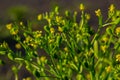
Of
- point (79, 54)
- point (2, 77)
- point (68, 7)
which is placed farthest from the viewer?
point (68, 7)

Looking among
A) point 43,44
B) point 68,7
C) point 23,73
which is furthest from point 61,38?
point 68,7

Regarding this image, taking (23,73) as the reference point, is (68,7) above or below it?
→ above

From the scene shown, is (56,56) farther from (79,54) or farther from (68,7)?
(68,7)

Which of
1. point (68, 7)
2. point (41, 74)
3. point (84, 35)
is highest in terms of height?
point (68, 7)

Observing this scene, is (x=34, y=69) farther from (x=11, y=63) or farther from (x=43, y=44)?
(x=11, y=63)

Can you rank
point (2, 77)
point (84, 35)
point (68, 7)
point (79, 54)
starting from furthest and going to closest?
point (68, 7), point (2, 77), point (79, 54), point (84, 35)

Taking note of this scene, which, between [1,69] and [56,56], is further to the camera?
[1,69]

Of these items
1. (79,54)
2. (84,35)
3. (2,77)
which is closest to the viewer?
(84,35)

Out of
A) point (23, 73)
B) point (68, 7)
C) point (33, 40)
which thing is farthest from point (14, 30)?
point (68, 7)

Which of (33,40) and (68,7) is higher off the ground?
(68,7)

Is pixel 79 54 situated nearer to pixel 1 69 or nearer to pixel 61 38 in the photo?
pixel 61 38
